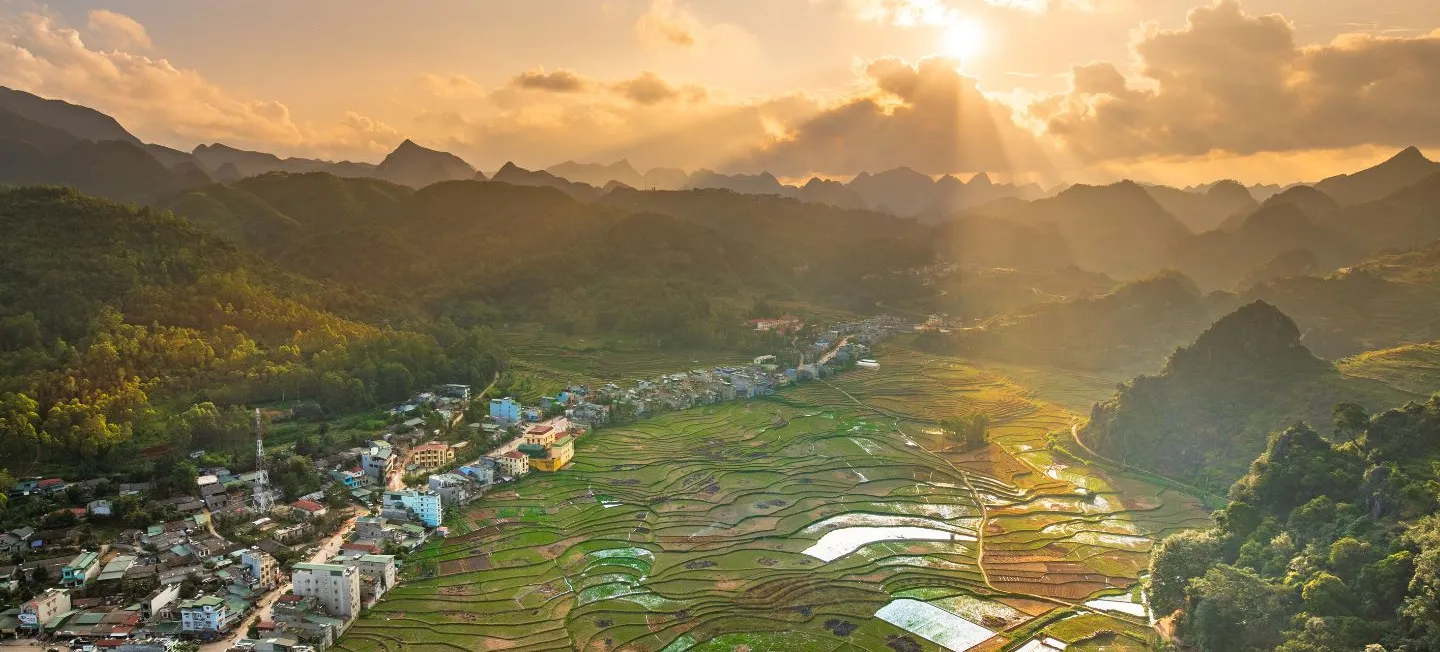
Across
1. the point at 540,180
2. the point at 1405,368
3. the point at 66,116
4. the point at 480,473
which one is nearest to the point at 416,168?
the point at 540,180

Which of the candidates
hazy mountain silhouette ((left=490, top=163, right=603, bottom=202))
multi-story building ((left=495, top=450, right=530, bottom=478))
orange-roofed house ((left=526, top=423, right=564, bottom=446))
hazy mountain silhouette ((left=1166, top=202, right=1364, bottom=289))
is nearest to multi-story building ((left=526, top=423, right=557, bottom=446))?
orange-roofed house ((left=526, top=423, right=564, bottom=446))

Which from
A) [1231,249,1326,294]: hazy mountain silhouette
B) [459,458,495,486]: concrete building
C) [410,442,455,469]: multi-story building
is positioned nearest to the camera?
[459,458,495,486]: concrete building

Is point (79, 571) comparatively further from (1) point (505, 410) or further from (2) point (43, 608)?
(1) point (505, 410)

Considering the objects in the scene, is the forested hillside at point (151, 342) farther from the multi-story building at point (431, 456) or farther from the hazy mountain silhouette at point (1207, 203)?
the hazy mountain silhouette at point (1207, 203)

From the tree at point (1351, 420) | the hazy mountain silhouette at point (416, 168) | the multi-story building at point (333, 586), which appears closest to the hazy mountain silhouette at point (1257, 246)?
the tree at point (1351, 420)

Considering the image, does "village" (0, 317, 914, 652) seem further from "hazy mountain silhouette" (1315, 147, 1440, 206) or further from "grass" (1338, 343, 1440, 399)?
"hazy mountain silhouette" (1315, 147, 1440, 206)

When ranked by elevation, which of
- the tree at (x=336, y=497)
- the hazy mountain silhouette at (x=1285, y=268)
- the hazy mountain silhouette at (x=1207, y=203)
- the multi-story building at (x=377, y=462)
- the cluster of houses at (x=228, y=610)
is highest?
the hazy mountain silhouette at (x=1207, y=203)
